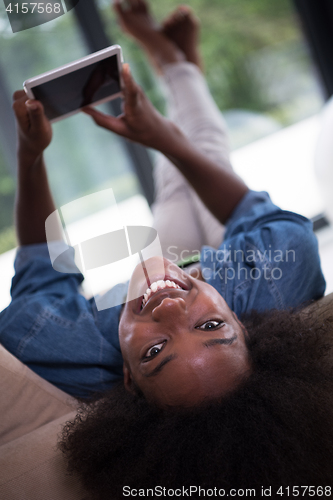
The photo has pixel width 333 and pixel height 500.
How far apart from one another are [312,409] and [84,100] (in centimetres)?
68

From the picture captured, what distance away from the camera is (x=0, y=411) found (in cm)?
73

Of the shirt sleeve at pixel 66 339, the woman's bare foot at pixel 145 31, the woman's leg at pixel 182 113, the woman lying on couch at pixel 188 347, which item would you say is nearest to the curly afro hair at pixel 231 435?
the woman lying on couch at pixel 188 347

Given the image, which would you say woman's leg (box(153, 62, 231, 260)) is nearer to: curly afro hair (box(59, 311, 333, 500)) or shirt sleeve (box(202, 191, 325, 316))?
shirt sleeve (box(202, 191, 325, 316))

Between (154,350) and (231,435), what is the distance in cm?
19

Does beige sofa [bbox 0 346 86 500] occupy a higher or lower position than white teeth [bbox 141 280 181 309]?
lower

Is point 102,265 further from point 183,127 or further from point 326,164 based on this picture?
point 326,164

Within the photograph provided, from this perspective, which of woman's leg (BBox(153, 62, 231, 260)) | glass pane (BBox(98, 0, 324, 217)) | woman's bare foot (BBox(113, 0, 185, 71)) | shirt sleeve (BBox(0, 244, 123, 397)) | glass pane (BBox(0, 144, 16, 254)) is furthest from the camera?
glass pane (BBox(98, 0, 324, 217))

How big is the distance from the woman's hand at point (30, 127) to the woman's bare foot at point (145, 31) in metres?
0.86

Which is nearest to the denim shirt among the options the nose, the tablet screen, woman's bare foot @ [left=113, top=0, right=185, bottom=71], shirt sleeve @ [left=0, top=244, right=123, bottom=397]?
shirt sleeve @ [left=0, top=244, right=123, bottom=397]

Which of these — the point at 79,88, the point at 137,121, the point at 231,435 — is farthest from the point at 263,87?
the point at 231,435

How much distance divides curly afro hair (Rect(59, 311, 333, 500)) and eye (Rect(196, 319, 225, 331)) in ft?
0.26

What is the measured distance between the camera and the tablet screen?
71 centimetres

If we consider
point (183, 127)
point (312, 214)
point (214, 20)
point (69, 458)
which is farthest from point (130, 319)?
point (214, 20)

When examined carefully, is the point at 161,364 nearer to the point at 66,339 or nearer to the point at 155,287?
the point at 155,287
